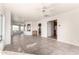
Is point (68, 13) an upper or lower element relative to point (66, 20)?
upper

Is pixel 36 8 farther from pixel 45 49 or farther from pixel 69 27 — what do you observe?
pixel 69 27

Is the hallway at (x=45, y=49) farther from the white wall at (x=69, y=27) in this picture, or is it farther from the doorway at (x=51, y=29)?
the doorway at (x=51, y=29)

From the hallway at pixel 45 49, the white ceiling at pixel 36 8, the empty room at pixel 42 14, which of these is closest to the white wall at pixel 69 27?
the empty room at pixel 42 14

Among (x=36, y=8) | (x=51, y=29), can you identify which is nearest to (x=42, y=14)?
(x=36, y=8)

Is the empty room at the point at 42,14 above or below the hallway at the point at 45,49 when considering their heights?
above

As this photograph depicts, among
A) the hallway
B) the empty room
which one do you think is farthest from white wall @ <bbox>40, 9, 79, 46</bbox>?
the hallway

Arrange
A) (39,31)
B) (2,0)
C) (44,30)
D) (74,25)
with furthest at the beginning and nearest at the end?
(39,31) → (44,30) → (74,25) → (2,0)

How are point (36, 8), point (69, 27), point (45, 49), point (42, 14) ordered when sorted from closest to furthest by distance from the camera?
1. point (45, 49)
2. point (36, 8)
3. point (69, 27)
4. point (42, 14)

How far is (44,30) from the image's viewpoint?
453 inches

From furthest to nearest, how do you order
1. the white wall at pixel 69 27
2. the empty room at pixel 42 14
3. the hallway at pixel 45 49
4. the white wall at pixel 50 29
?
the white wall at pixel 50 29 < the white wall at pixel 69 27 < the empty room at pixel 42 14 < the hallway at pixel 45 49

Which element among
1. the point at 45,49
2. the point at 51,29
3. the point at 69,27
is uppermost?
the point at 69,27

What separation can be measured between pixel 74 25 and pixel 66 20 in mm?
952
